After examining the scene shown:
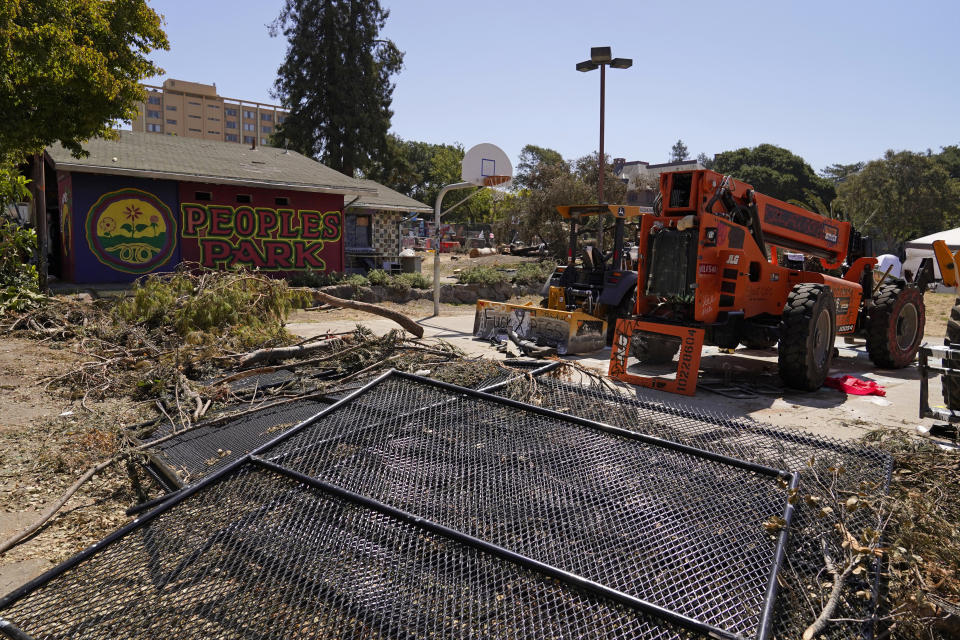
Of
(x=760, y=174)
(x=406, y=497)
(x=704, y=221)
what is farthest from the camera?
(x=760, y=174)

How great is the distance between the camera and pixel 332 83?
34.7 meters

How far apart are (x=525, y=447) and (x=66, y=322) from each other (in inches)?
349

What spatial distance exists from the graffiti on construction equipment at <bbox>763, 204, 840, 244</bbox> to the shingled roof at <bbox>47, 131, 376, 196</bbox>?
45.6ft

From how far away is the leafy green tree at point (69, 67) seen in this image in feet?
31.7

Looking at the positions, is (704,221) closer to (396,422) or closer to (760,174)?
(396,422)

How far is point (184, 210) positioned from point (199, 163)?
1.83 m

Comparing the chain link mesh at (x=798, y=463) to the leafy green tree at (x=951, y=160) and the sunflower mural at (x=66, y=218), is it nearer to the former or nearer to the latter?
the sunflower mural at (x=66, y=218)

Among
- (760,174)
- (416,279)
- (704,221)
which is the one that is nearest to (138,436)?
(704,221)

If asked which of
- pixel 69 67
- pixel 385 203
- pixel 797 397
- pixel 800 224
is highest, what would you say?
pixel 69 67

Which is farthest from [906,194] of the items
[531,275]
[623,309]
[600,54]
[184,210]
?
[184,210]

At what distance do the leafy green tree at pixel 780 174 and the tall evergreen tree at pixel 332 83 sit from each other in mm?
36118

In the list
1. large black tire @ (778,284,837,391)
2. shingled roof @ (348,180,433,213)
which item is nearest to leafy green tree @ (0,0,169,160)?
shingled roof @ (348,180,433,213)

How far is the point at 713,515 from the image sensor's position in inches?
118

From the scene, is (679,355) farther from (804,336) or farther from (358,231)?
(358,231)
